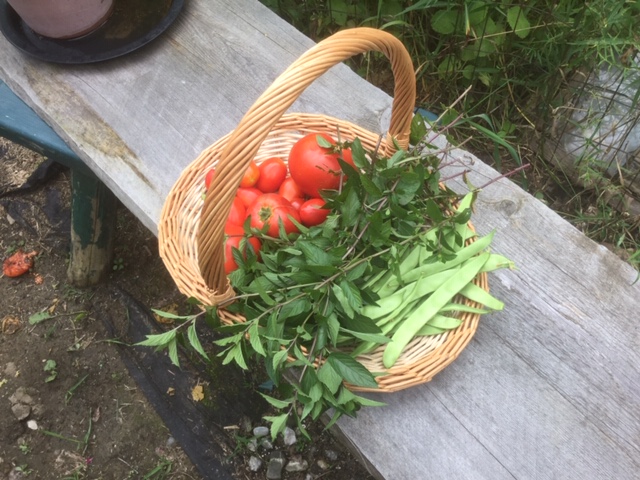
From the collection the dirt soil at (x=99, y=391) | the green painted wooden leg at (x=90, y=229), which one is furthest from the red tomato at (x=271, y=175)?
the dirt soil at (x=99, y=391)

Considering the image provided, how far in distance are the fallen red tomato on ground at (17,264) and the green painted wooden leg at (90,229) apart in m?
0.18

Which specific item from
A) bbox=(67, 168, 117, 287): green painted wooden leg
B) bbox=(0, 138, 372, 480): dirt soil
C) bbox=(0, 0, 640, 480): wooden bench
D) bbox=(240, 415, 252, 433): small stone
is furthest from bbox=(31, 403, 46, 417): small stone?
bbox=(0, 0, 640, 480): wooden bench

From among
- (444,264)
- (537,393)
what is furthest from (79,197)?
(537,393)

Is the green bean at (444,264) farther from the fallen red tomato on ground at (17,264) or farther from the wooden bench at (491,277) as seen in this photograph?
the fallen red tomato on ground at (17,264)

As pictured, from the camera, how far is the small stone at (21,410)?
72.6 inches

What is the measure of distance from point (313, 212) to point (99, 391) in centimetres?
122

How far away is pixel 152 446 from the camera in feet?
5.95

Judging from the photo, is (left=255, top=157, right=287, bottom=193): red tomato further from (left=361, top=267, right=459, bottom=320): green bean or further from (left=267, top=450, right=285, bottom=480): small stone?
(left=267, top=450, right=285, bottom=480): small stone

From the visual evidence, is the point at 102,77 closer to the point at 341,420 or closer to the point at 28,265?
the point at 28,265

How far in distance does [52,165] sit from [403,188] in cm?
183

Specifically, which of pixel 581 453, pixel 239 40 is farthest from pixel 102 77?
pixel 581 453

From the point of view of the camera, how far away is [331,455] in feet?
5.76

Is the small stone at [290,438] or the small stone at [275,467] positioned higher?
the small stone at [290,438]

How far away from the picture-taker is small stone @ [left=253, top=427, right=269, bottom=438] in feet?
5.86
